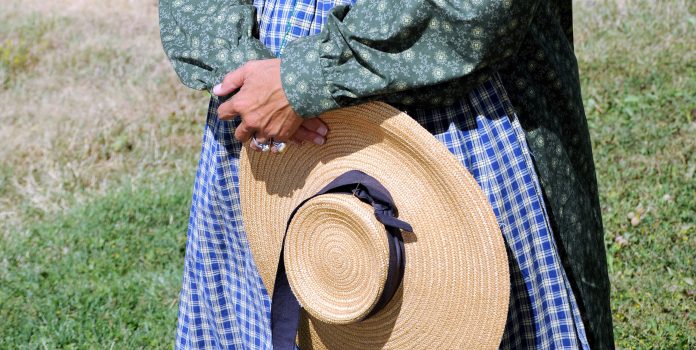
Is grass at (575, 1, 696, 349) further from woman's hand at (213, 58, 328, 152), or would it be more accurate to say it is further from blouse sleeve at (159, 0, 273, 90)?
blouse sleeve at (159, 0, 273, 90)

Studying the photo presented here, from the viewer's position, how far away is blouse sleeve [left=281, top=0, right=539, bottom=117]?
186 centimetres

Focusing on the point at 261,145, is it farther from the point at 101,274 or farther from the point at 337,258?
the point at 101,274

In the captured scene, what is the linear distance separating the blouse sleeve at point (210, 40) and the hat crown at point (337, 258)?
34cm

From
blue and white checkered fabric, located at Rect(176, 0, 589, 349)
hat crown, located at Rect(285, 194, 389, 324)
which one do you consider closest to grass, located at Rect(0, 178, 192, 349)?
blue and white checkered fabric, located at Rect(176, 0, 589, 349)

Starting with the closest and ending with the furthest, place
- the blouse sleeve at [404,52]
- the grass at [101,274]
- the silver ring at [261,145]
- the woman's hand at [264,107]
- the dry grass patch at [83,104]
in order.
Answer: the blouse sleeve at [404,52] → the woman's hand at [264,107] → the silver ring at [261,145] → the grass at [101,274] → the dry grass patch at [83,104]

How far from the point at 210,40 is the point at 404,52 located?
45cm

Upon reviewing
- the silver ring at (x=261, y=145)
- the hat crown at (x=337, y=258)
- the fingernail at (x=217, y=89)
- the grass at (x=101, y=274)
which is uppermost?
the fingernail at (x=217, y=89)

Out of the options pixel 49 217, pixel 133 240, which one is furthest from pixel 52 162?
pixel 133 240

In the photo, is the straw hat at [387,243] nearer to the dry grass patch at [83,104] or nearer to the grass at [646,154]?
the grass at [646,154]

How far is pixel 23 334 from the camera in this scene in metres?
3.68

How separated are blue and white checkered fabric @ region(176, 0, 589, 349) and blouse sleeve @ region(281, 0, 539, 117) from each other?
0.29ft

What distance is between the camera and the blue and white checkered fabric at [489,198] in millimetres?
2014

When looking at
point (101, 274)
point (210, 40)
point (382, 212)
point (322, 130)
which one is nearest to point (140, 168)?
point (101, 274)

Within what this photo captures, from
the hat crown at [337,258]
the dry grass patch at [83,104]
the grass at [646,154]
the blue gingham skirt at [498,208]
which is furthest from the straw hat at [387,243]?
the dry grass patch at [83,104]
